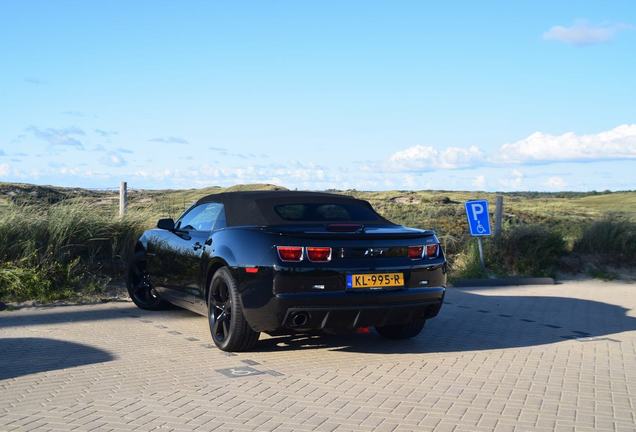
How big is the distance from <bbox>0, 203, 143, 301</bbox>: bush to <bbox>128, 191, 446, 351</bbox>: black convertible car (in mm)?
3304

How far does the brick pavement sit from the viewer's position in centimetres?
474

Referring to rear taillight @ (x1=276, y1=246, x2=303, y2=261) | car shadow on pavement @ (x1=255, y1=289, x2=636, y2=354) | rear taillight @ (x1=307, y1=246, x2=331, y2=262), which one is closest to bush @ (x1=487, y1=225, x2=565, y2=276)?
car shadow on pavement @ (x1=255, y1=289, x2=636, y2=354)

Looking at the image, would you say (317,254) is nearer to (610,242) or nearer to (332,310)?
(332,310)

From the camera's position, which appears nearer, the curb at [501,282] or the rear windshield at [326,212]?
the rear windshield at [326,212]

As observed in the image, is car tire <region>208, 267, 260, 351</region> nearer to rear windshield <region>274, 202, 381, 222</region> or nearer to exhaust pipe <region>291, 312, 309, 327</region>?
exhaust pipe <region>291, 312, 309, 327</region>

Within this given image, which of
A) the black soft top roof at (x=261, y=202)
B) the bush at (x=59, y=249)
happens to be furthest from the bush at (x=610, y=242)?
the bush at (x=59, y=249)

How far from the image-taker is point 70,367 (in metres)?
6.06

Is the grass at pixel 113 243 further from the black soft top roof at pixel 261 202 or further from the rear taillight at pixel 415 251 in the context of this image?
the rear taillight at pixel 415 251

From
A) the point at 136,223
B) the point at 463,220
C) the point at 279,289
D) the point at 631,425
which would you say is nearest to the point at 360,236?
the point at 279,289

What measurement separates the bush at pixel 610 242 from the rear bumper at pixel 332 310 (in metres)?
9.71

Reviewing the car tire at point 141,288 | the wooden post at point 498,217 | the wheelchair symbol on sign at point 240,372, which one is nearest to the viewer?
the wheelchair symbol on sign at point 240,372

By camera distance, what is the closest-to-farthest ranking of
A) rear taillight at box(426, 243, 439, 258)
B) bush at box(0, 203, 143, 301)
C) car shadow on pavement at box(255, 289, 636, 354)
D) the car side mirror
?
1. rear taillight at box(426, 243, 439, 258)
2. car shadow on pavement at box(255, 289, 636, 354)
3. the car side mirror
4. bush at box(0, 203, 143, 301)

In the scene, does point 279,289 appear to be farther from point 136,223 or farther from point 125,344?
point 136,223

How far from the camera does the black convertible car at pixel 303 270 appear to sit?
6285 millimetres
